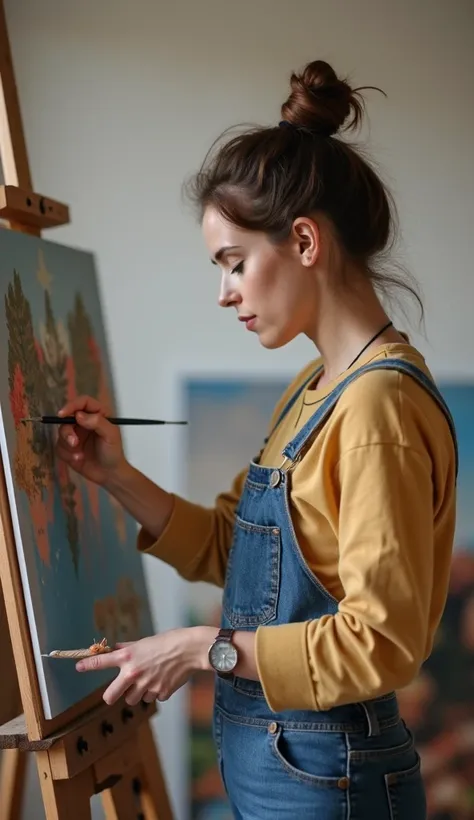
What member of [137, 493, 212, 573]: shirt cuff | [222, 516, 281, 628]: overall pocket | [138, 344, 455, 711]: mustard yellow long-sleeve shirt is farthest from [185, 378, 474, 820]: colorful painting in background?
[138, 344, 455, 711]: mustard yellow long-sleeve shirt

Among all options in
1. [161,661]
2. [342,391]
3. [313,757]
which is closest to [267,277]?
[342,391]

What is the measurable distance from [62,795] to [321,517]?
574 mm

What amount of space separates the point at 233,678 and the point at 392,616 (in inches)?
15.2

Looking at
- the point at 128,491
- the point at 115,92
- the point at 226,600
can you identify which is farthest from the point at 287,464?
the point at 115,92

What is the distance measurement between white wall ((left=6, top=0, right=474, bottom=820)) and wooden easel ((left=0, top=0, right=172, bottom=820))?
0.77 meters

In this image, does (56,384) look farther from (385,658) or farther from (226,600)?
(385,658)

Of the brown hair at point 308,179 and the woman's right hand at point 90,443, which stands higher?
the brown hair at point 308,179

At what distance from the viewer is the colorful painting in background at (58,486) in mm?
1389

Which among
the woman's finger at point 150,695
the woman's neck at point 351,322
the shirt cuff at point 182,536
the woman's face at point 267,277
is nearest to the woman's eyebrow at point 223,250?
the woman's face at point 267,277

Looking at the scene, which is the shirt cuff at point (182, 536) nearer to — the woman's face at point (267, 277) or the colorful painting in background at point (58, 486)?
the colorful painting in background at point (58, 486)

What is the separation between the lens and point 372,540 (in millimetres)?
1136

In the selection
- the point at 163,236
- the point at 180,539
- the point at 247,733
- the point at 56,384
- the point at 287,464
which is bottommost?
the point at 247,733

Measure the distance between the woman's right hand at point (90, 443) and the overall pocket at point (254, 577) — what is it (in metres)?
0.25

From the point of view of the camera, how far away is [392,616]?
1.13 metres
